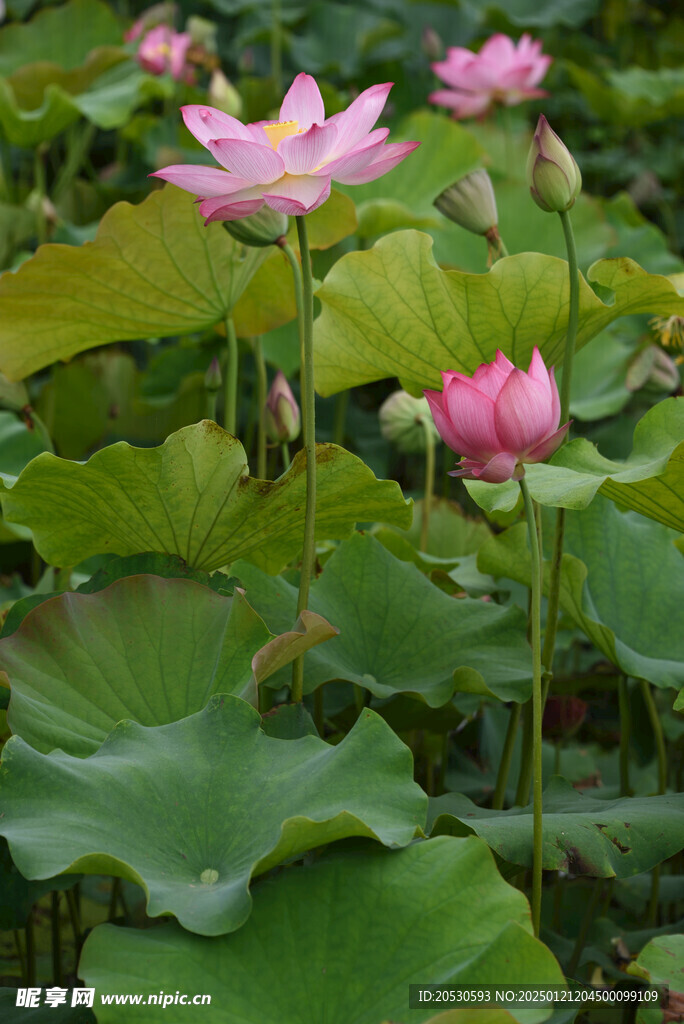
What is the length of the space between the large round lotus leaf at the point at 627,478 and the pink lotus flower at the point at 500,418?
0.13ft

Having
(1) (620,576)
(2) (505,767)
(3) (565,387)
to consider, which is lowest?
(2) (505,767)

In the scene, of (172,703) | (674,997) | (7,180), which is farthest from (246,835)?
(7,180)

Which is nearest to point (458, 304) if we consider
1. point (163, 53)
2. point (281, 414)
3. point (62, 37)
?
point (281, 414)

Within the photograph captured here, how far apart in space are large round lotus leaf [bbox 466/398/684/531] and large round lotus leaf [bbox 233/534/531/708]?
15 centimetres

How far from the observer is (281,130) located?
2.57ft

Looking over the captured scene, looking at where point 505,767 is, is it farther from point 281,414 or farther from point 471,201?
point 471,201

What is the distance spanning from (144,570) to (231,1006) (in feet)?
1.34

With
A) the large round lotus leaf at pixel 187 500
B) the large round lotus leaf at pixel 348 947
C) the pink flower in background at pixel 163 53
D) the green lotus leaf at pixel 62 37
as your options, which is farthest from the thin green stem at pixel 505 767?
the green lotus leaf at pixel 62 37

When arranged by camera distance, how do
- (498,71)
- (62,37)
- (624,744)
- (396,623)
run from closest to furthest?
(396,623)
(624,744)
(498,71)
(62,37)

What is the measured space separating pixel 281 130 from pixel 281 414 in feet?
1.14

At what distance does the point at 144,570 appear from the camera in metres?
A: 0.89

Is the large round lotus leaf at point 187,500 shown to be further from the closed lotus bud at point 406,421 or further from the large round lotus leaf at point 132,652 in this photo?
the closed lotus bud at point 406,421

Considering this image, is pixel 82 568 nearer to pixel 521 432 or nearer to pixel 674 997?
pixel 521 432

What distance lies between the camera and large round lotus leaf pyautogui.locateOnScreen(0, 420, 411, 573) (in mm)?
797
